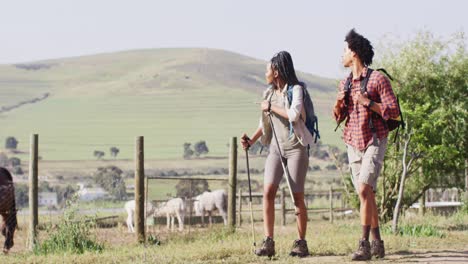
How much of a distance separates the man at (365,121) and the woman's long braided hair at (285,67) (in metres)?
0.54

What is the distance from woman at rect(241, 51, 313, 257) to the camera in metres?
10.9

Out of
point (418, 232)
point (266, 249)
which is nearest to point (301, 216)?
point (266, 249)

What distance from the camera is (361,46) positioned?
35.7 ft

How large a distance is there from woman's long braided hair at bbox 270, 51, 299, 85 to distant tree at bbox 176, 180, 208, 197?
7.00m

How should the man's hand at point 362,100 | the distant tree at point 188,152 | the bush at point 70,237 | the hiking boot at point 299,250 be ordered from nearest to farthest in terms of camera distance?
the man's hand at point 362,100 < the hiking boot at point 299,250 < the bush at point 70,237 < the distant tree at point 188,152

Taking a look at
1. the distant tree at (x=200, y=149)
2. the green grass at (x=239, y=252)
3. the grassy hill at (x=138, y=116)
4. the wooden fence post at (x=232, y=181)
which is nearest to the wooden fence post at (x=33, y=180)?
the green grass at (x=239, y=252)

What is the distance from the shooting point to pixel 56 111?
18400 centimetres

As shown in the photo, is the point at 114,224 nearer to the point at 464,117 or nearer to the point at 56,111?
the point at 464,117

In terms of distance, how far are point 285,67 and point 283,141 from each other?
791 millimetres

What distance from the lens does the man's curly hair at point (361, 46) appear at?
1090cm

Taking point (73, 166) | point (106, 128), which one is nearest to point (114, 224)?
point (73, 166)

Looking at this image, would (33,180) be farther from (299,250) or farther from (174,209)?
(299,250)

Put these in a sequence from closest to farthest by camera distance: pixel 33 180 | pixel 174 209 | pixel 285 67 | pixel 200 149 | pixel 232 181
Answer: pixel 285 67 → pixel 33 180 → pixel 232 181 → pixel 174 209 → pixel 200 149

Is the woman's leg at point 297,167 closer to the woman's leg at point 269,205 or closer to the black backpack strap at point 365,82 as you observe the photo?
the woman's leg at point 269,205
